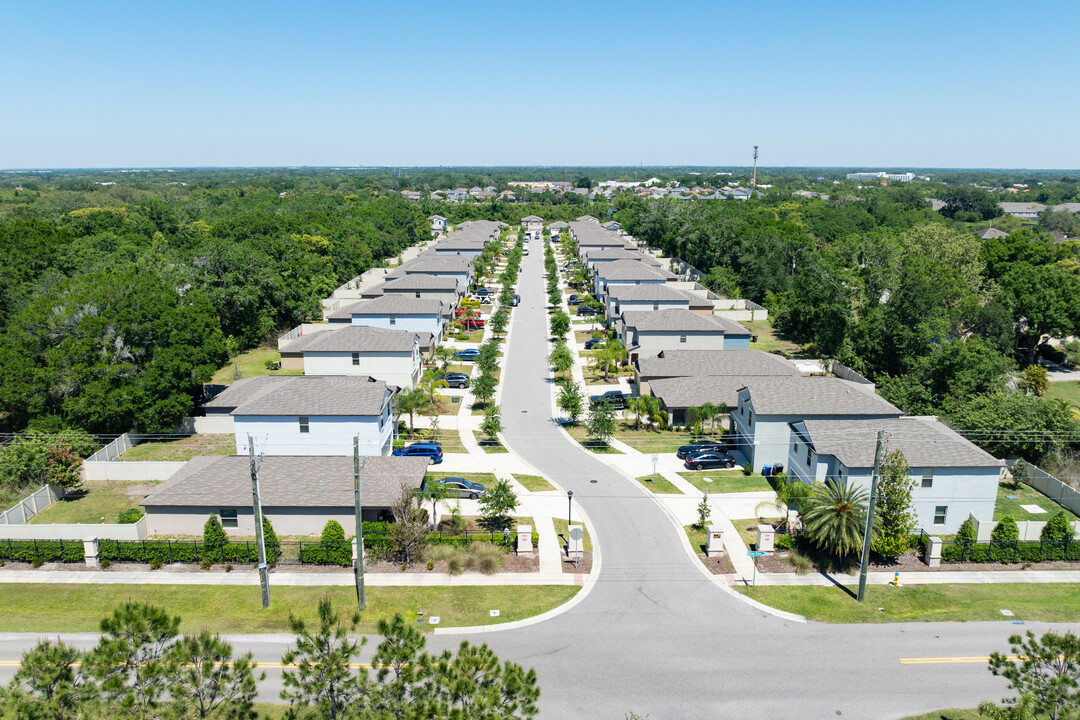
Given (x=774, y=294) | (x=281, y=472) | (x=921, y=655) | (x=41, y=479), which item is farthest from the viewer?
(x=774, y=294)

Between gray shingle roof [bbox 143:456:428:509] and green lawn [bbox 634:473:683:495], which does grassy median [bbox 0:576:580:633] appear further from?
green lawn [bbox 634:473:683:495]

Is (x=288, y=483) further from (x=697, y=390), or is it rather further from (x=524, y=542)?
(x=697, y=390)

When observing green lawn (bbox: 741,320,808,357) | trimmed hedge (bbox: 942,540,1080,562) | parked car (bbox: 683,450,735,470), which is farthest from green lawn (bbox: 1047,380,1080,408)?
parked car (bbox: 683,450,735,470)

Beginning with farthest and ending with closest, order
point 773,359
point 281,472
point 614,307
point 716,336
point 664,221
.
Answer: point 664,221 < point 614,307 < point 716,336 < point 773,359 < point 281,472

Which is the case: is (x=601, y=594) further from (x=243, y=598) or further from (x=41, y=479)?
(x=41, y=479)

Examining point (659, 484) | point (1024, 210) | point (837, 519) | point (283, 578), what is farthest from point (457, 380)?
point (1024, 210)

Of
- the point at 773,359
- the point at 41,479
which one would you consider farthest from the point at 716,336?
the point at 41,479
